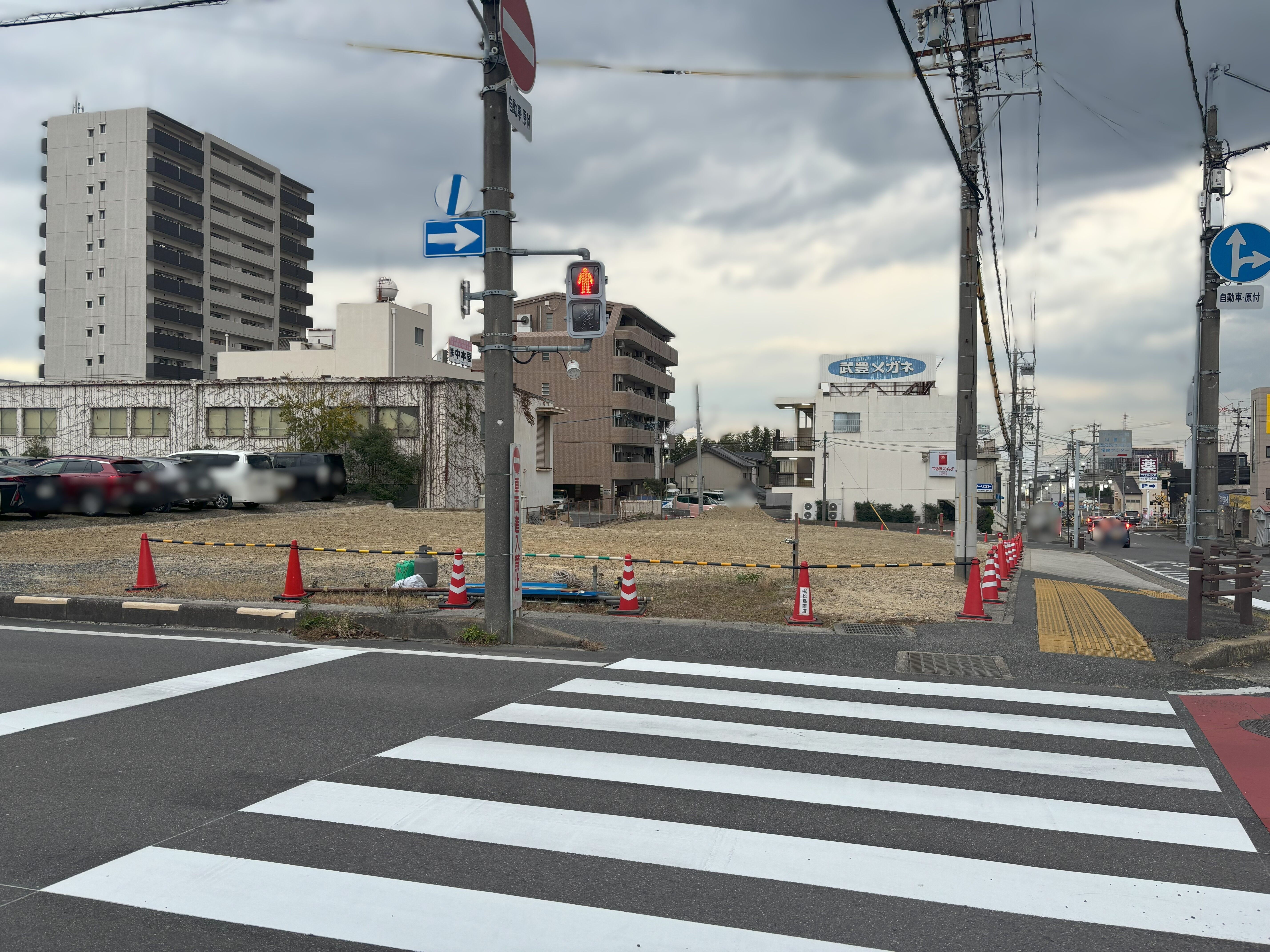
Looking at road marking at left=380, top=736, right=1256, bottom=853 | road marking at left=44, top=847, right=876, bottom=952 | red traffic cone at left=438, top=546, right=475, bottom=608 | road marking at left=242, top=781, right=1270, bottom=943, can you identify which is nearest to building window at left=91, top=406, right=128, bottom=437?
red traffic cone at left=438, top=546, right=475, bottom=608

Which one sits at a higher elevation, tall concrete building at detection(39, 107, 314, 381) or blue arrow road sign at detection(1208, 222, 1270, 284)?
tall concrete building at detection(39, 107, 314, 381)

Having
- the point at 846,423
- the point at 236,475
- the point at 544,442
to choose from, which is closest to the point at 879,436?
the point at 846,423

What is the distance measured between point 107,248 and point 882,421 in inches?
2191

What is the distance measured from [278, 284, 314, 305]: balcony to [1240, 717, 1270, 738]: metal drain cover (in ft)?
257

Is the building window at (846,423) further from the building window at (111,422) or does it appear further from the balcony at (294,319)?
the balcony at (294,319)

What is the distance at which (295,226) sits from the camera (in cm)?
7775

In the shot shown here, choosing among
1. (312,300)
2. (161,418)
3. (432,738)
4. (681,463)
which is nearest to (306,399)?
(161,418)

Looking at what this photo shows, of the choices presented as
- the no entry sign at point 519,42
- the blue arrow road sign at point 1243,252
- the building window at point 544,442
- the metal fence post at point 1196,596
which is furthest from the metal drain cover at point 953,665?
the building window at point 544,442

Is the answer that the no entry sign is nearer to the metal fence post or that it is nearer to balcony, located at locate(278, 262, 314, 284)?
the metal fence post

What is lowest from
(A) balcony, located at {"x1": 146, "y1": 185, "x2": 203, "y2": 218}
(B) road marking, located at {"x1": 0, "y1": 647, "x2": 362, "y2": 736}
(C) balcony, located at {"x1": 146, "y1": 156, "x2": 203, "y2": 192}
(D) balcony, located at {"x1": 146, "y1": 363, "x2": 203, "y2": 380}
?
(B) road marking, located at {"x1": 0, "y1": 647, "x2": 362, "y2": 736}

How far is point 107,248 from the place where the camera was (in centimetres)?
6203

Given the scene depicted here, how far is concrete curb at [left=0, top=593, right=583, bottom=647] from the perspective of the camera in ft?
31.4

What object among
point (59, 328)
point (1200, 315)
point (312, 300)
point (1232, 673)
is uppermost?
point (312, 300)

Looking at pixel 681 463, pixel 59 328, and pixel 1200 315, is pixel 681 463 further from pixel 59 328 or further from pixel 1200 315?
pixel 1200 315
